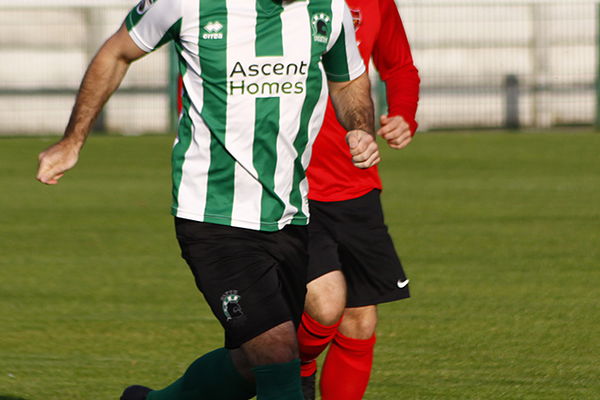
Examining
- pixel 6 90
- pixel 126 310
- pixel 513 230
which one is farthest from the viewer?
pixel 6 90

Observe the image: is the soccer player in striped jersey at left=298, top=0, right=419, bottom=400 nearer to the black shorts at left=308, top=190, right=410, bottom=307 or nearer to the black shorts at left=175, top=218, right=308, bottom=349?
the black shorts at left=308, top=190, right=410, bottom=307

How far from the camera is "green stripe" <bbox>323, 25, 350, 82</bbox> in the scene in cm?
447

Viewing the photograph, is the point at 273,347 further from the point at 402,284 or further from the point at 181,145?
the point at 402,284

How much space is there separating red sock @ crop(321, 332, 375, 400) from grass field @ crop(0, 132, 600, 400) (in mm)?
424

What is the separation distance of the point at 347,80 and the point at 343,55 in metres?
0.11

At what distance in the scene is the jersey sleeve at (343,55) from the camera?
4.45 m

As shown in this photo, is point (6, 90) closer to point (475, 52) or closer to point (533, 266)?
point (475, 52)

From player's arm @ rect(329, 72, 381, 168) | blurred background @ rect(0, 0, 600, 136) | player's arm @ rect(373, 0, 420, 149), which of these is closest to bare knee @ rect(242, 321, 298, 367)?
player's arm @ rect(329, 72, 381, 168)

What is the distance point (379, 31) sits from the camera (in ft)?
18.0

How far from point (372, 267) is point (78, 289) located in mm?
3570

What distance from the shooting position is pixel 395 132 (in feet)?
15.4

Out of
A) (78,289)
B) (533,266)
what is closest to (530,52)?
(533,266)

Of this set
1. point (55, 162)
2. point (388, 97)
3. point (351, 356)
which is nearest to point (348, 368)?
point (351, 356)

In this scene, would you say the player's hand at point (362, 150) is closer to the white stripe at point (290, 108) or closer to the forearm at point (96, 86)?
the white stripe at point (290, 108)
